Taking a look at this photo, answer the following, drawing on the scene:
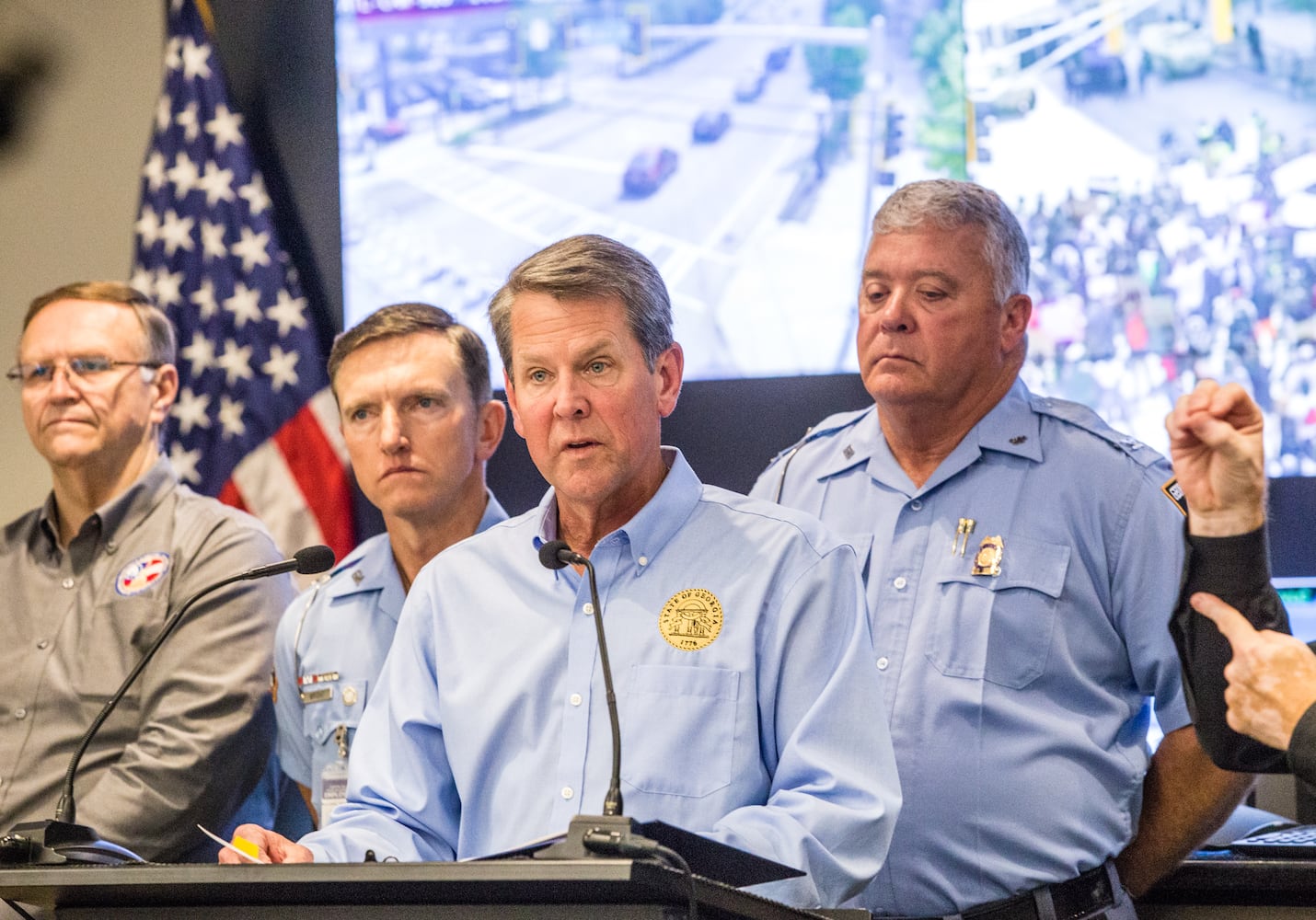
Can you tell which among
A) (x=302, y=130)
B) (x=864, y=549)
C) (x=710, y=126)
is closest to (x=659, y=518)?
(x=864, y=549)

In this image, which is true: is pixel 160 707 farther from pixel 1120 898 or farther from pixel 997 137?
pixel 997 137

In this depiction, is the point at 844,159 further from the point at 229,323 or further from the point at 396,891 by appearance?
the point at 396,891

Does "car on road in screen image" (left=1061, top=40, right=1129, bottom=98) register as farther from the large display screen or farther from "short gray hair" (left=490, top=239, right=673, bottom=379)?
"short gray hair" (left=490, top=239, right=673, bottom=379)

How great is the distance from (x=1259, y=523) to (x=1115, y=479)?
579mm

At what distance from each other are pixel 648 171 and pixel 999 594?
2.16 m

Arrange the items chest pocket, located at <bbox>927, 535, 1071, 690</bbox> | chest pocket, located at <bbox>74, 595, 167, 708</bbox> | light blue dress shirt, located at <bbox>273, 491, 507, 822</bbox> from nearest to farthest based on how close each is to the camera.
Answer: chest pocket, located at <bbox>927, 535, 1071, 690</bbox> < light blue dress shirt, located at <bbox>273, 491, 507, 822</bbox> < chest pocket, located at <bbox>74, 595, 167, 708</bbox>

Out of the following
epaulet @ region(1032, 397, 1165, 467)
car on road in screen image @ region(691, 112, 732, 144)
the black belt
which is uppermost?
car on road in screen image @ region(691, 112, 732, 144)

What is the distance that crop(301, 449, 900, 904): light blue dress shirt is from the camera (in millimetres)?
1814

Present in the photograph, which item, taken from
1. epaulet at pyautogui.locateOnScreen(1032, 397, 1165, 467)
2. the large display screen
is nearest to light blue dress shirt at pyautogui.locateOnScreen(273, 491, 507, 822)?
epaulet at pyautogui.locateOnScreen(1032, 397, 1165, 467)

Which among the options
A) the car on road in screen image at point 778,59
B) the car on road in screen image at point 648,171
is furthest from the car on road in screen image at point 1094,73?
the car on road in screen image at point 648,171

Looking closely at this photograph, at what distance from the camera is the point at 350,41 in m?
4.43

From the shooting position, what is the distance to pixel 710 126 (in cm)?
423

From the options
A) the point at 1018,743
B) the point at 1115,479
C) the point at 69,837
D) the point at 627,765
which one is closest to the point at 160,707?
the point at 69,837

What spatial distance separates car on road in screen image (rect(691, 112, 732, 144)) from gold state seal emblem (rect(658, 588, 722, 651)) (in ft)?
8.27
